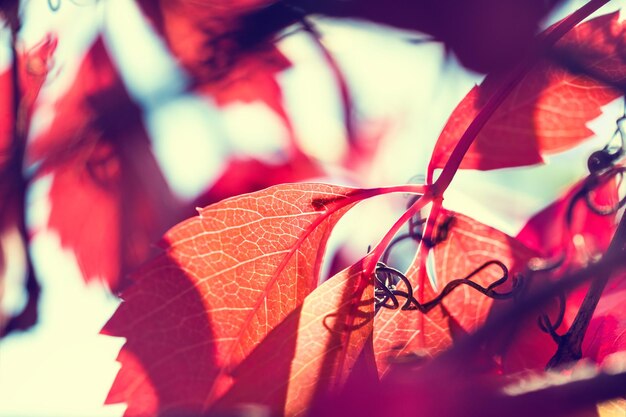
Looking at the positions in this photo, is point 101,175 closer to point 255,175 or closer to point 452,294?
point 255,175

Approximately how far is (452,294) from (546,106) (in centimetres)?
14

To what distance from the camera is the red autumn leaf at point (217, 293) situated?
33 centimetres

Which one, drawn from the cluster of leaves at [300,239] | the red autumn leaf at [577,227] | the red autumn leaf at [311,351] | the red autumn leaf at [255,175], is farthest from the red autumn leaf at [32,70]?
the red autumn leaf at [577,227]

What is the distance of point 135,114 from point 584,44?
1.07 ft

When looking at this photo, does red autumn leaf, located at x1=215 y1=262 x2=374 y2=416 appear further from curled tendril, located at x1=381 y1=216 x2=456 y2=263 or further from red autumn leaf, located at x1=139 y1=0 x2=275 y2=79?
red autumn leaf, located at x1=139 y1=0 x2=275 y2=79

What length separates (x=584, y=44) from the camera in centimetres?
39

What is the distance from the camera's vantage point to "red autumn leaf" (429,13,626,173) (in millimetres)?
389

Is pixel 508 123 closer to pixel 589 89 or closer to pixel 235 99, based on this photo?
pixel 589 89

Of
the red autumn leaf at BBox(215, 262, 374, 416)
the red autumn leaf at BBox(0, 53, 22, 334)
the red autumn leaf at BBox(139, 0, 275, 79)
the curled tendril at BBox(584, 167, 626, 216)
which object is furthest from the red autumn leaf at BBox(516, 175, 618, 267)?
the red autumn leaf at BBox(0, 53, 22, 334)

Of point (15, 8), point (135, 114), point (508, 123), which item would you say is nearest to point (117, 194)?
point (135, 114)

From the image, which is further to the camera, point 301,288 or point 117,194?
point 117,194

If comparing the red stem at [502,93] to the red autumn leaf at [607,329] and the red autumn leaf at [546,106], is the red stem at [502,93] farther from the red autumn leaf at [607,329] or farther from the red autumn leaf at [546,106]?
the red autumn leaf at [607,329]

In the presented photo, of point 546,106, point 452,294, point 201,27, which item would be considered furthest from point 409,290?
point 201,27

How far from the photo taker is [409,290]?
0.37 metres
